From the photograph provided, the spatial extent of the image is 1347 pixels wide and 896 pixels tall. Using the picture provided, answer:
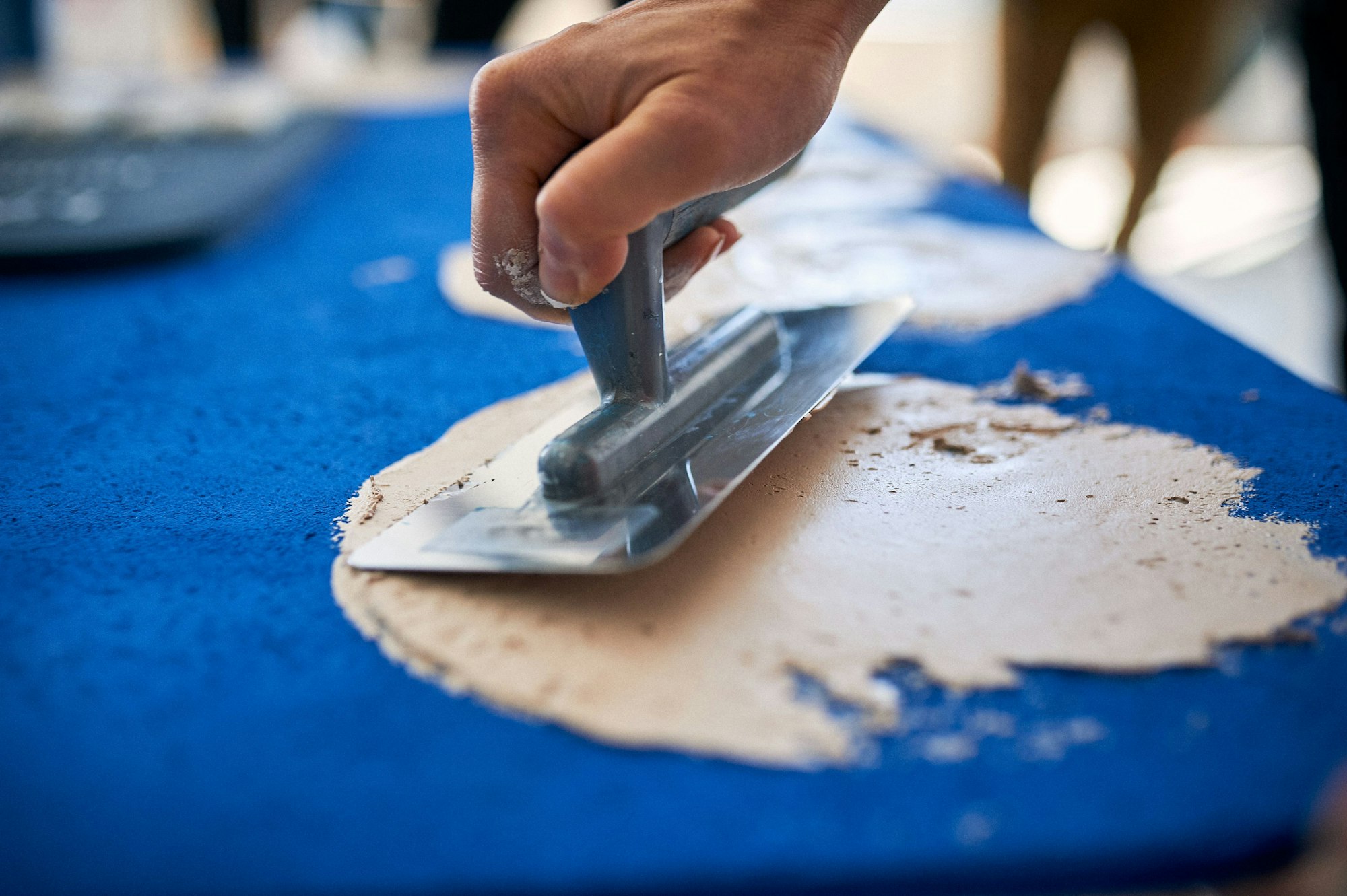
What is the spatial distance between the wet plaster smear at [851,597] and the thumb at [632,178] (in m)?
0.20

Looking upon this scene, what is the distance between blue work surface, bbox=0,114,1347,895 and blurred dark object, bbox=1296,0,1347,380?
2.89 ft

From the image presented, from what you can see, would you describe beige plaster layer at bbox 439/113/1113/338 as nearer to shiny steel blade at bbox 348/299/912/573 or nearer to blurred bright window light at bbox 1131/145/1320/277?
shiny steel blade at bbox 348/299/912/573

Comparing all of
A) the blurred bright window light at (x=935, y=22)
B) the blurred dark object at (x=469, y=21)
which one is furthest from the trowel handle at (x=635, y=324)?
the blurred bright window light at (x=935, y=22)

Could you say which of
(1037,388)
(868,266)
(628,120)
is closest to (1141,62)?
(868,266)

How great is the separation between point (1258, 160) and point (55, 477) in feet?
17.6

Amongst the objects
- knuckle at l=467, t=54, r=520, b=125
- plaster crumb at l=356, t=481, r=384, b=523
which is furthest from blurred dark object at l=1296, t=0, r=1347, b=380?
plaster crumb at l=356, t=481, r=384, b=523

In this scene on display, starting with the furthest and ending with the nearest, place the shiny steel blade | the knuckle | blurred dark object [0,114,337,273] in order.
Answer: blurred dark object [0,114,337,273] < the knuckle < the shiny steel blade

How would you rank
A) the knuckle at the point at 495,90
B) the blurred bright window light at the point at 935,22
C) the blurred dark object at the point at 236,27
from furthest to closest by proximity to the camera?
the blurred bright window light at the point at 935,22 < the blurred dark object at the point at 236,27 < the knuckle at the point at 495,90

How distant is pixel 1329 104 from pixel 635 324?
140 centimetres

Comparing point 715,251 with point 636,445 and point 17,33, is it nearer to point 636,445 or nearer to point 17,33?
point 636,445

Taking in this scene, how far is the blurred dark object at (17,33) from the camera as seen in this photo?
3.52m

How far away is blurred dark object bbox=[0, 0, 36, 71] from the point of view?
3.52m

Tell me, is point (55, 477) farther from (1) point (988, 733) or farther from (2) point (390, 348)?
(1) point (988, 733)

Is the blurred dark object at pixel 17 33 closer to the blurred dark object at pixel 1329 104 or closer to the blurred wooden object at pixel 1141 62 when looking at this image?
the blurred wooden object at pixel 1141 62
